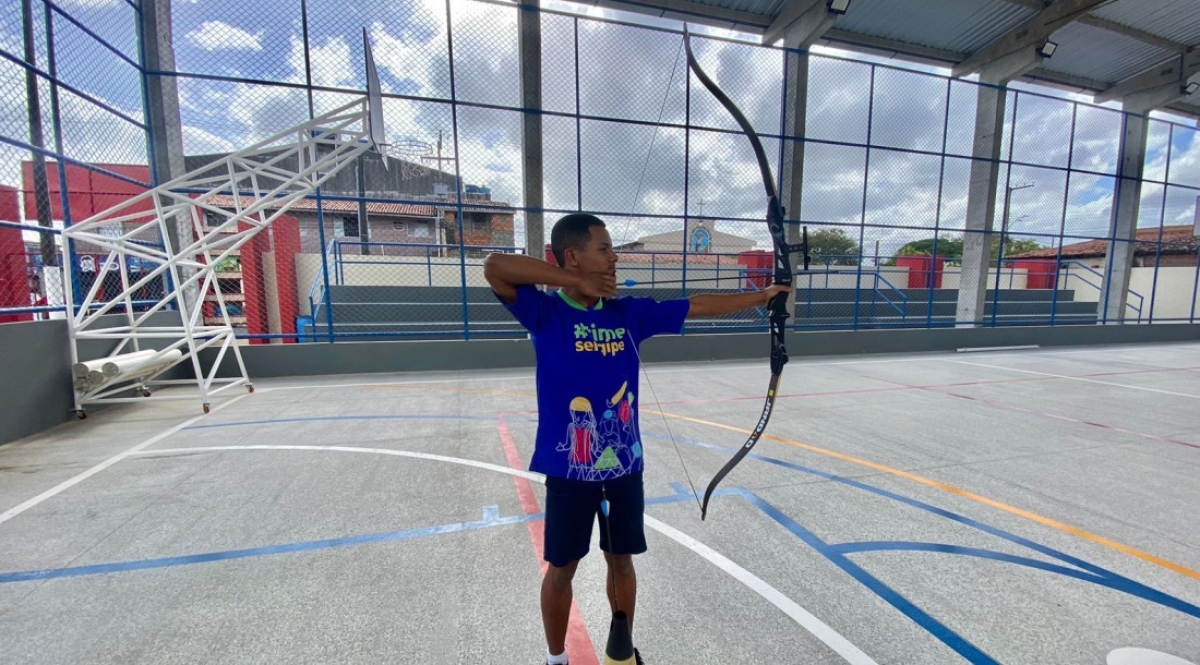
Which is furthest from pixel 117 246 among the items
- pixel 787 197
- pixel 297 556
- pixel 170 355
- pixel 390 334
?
pixel 787 197

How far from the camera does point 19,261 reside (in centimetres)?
558

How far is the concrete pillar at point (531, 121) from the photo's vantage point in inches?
332

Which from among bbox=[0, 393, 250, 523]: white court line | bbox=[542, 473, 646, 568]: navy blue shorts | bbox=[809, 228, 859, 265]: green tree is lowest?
bbox=[0, 393, 250, 523]: white court line

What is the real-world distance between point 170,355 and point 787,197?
10489mm

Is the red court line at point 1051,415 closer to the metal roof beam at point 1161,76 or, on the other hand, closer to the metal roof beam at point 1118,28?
the metal roof beam at point 1118,28

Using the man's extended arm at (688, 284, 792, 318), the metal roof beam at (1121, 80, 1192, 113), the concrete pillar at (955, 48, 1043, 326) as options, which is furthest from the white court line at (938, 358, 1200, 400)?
the metal roof beam at (1121, 80, 1192, 113)

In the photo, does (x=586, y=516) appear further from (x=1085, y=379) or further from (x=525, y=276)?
(x=1085, y=379)

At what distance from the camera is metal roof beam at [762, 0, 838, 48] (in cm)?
918

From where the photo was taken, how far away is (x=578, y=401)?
150 centimetres

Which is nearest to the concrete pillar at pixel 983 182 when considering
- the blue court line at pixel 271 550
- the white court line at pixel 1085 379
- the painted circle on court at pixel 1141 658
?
the white court line at pixel 1085 379

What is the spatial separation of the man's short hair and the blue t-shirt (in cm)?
16

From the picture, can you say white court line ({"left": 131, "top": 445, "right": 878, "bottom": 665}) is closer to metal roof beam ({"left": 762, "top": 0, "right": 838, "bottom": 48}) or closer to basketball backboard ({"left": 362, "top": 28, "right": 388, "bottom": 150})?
basketball backboard ({"left": 362, "top": 28, "right": 388, "bottom": 150})

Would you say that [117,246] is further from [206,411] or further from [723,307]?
[723,307]

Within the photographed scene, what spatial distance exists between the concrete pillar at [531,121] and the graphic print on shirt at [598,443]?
281 inches
